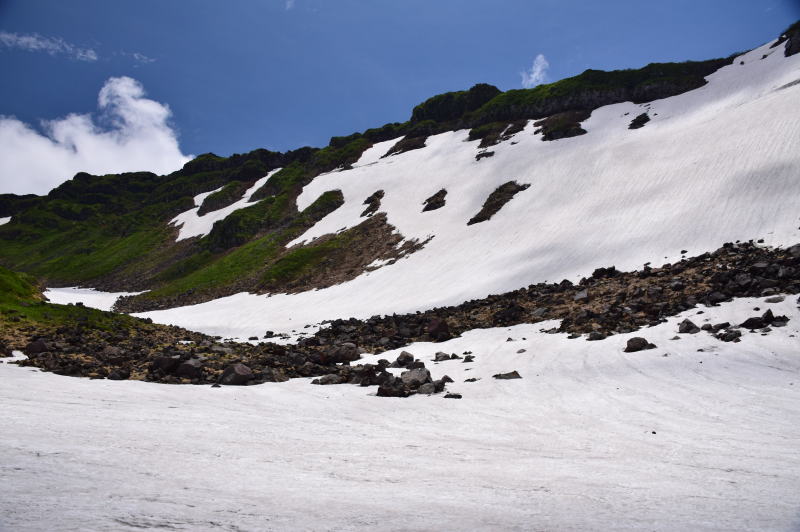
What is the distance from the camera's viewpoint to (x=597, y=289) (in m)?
20.9

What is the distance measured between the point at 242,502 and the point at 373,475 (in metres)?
1.67

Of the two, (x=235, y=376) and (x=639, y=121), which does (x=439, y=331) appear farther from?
(x=639, y=121)

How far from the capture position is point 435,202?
57.3 metres

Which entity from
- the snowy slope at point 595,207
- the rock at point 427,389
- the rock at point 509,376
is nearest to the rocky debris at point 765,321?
the rock at point 509,376

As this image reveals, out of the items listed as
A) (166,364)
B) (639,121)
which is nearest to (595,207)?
(639,121)

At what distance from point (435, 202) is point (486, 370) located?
1789 inches

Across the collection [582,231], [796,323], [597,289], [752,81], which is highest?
[752,81]

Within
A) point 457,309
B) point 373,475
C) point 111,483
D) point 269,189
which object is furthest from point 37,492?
point 269,189

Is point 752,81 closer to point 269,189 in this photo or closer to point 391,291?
point 391,291

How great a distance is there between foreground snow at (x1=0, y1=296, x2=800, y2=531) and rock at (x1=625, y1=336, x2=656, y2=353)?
912mm

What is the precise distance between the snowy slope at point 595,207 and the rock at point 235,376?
18.7 meters

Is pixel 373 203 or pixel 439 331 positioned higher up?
pixel 373 203

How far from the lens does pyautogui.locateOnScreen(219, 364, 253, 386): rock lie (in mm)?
12250

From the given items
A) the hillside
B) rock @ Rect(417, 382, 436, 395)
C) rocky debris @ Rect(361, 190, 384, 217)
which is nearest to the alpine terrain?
rock @ Rect(417, 382, 436, 395)
